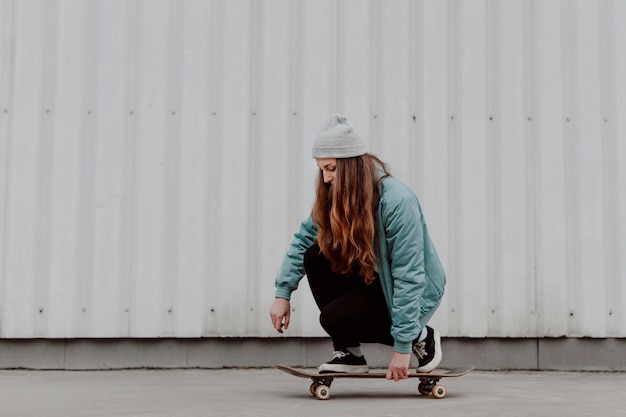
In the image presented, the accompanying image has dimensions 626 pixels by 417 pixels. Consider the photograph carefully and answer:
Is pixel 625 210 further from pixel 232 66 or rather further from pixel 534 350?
pixel 232 66

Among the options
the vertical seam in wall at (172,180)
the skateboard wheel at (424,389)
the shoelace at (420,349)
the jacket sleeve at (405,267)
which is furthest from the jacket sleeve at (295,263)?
the vertical seam in wall at (172,180)

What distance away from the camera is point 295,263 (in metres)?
3.65

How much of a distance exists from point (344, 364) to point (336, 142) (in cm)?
91

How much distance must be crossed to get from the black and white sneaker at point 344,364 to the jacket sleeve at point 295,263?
319 mm

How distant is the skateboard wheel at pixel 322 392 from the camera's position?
3.48 metres

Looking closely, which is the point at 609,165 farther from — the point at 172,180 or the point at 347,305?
the point at 172,180

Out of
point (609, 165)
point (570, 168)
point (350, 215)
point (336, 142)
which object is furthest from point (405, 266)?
point (609, 165)

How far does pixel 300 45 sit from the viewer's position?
15.6 ft

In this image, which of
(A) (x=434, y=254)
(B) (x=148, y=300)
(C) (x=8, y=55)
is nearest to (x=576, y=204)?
(A) (x=434, y=254)

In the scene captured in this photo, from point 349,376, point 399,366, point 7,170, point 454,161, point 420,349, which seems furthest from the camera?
point 454,161

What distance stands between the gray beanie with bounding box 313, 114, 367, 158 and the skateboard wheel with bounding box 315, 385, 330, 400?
0.92 metres

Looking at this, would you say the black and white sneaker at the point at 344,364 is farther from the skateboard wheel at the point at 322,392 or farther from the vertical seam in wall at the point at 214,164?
the vertical seam in wall at the point at 214,164

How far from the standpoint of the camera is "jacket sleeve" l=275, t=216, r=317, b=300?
3.61 m

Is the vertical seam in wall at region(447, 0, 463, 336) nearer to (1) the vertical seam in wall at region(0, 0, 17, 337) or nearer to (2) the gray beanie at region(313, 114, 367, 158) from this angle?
(2) the gray beanie at region(313, 114, 367, 158)
